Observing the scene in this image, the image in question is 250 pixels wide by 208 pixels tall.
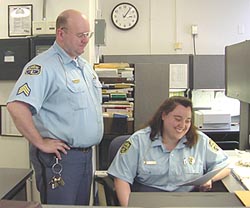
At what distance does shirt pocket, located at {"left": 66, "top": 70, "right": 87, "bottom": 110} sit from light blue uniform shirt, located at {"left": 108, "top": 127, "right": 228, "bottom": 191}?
39 cm

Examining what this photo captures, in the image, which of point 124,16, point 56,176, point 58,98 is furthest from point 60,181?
point 124,16

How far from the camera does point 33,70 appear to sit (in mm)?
1907

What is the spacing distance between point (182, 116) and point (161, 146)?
0.22 m

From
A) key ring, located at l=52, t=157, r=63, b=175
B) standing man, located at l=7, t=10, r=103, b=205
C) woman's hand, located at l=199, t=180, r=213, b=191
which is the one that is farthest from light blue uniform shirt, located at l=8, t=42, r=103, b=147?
woman's hand, located at l=199, t=180, r=213, b=191

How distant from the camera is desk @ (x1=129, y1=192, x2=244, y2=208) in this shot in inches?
56.1

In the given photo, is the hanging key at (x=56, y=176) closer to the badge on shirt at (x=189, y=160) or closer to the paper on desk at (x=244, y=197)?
the badge on shirt at (x=189, y=160)

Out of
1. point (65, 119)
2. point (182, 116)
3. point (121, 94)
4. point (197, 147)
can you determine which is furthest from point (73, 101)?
point (121, 94)

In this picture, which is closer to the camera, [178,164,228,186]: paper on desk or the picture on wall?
[178,164,228,186]: paper on desk

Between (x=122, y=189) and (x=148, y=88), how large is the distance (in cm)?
181

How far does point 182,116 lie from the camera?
2.13 meters

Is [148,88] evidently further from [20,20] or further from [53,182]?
[53,182]

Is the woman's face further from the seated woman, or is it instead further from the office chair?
the office chair

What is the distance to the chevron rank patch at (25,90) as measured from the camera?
185cm

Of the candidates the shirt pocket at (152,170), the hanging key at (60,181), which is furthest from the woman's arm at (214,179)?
the hanging key at (60,181)
